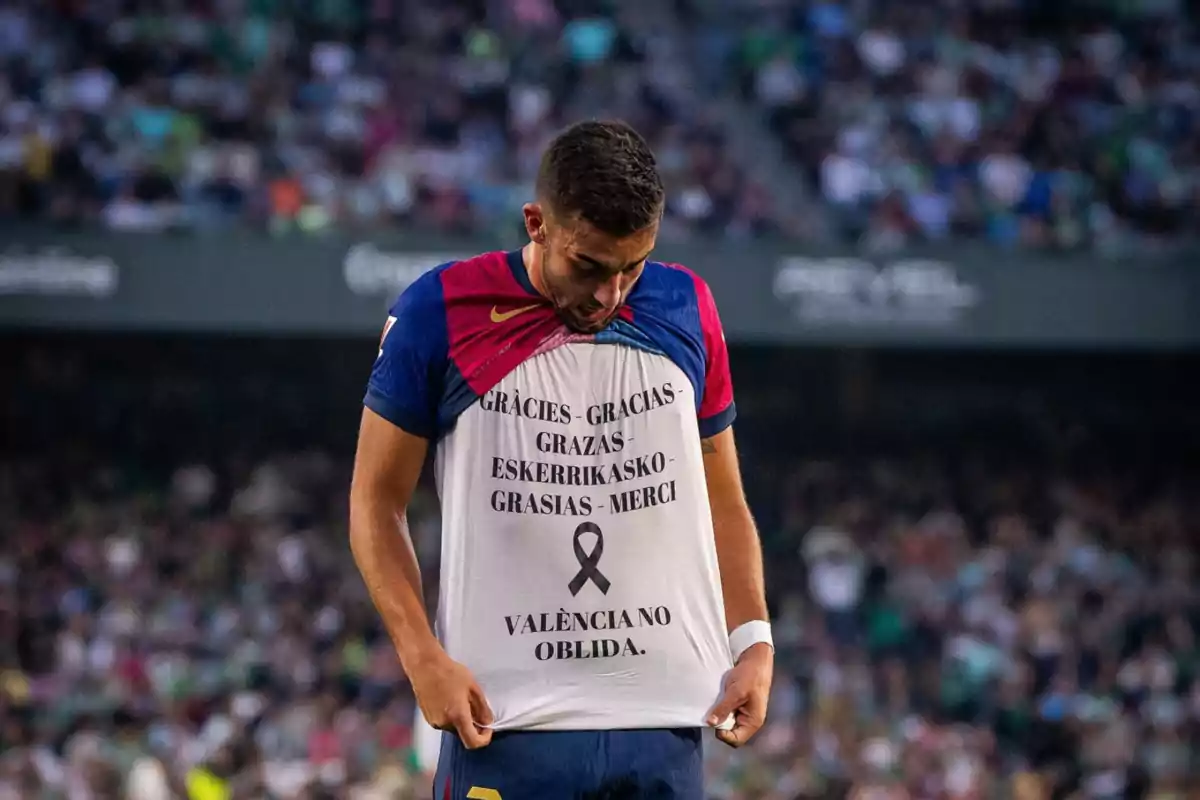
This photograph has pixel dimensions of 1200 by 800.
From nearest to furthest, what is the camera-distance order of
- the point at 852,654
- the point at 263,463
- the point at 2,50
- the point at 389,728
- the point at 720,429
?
the point at 720,429 < the point at 389,728 < the point at 852,654 < the point at 2,50 < the point at 263,463

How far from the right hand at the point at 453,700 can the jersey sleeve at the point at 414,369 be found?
1.32ft

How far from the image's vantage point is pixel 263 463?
1551 cm

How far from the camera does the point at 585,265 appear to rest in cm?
277

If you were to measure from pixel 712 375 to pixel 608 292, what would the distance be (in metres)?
0.34

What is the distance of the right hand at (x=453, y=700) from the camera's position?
270 centimetres

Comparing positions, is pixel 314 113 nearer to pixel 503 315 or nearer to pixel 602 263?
pixel 503 315

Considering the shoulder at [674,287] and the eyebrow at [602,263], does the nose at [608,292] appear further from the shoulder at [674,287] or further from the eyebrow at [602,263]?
the shoulder at [674,287]

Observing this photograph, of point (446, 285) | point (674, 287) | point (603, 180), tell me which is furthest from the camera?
point (674, 287)

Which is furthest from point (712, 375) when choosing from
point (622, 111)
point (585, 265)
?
point (622, 111)

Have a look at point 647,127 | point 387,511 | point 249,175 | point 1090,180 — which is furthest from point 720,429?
point 1090,180

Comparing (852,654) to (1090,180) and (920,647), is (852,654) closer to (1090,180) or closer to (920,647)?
(920,647)

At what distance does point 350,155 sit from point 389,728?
216 inches

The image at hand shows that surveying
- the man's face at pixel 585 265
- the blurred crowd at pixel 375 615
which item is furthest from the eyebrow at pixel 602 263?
the blurred crowd at pixel 375 615

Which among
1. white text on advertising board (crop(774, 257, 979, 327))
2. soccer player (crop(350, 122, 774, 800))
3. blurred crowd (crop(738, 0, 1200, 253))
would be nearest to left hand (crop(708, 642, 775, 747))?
soccer player (crop(350, 122, 774, 800))
